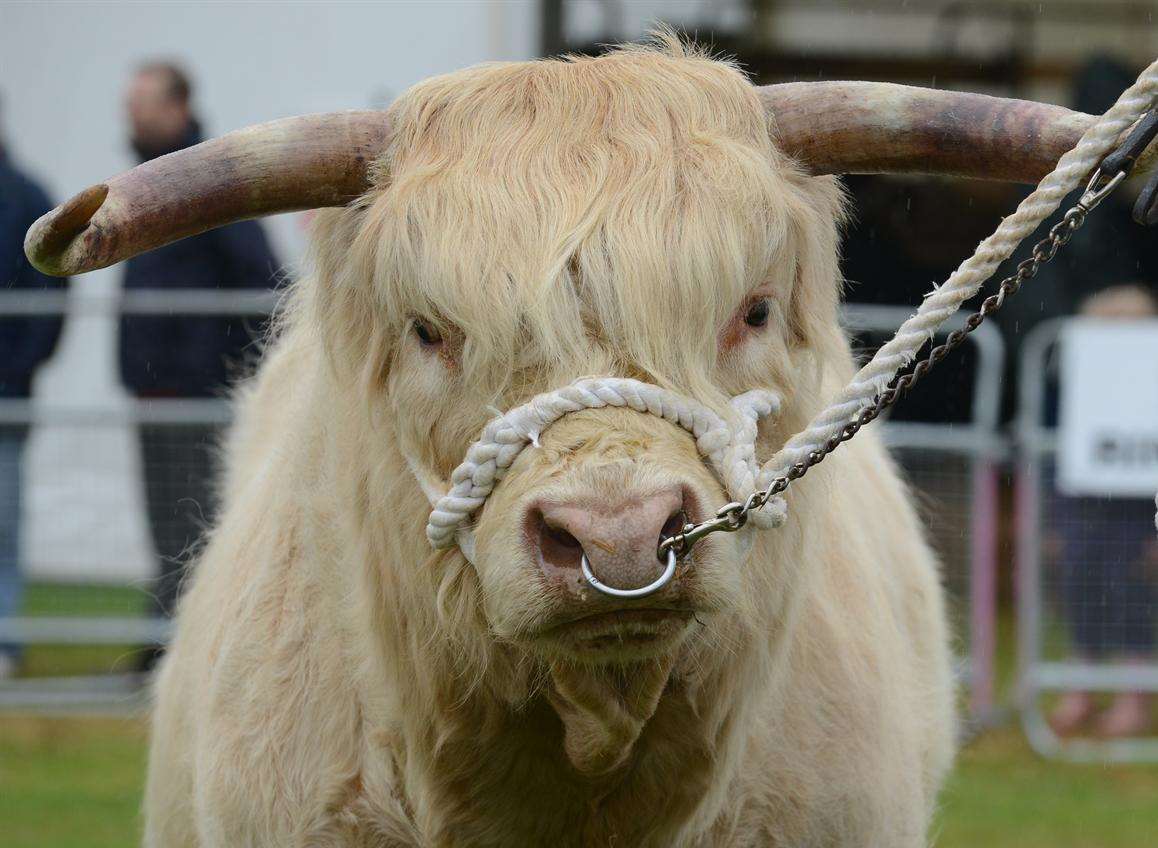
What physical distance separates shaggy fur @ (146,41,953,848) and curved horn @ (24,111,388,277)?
0.28 ft

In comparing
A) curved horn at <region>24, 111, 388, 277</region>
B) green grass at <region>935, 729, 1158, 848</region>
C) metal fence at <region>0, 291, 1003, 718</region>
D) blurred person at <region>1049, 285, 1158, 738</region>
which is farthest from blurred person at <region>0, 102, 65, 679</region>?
curved horn at <region>24, 111, 388, 277</region>

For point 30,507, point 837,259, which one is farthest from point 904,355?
point 30,507

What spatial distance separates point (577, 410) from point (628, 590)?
0.37 m

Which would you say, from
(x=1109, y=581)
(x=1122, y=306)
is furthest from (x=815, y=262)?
(x=1122, y=306)

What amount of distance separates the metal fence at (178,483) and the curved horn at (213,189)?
5.67 m

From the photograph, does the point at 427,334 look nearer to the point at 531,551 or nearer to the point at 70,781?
the point at 531,551

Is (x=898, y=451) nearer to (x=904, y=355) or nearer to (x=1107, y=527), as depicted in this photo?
(x=1107, y=527)

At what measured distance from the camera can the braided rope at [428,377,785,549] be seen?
120 inches

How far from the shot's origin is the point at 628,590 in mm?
2822

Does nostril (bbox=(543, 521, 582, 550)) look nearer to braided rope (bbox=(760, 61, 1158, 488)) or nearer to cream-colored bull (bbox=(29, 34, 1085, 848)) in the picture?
cream-colored bull (bbox=(29, 34, 1085, 848))

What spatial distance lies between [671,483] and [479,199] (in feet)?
2.48

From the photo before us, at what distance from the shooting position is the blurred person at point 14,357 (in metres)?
9.51

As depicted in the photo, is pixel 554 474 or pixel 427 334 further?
pixel 427 334

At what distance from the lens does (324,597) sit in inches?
157
